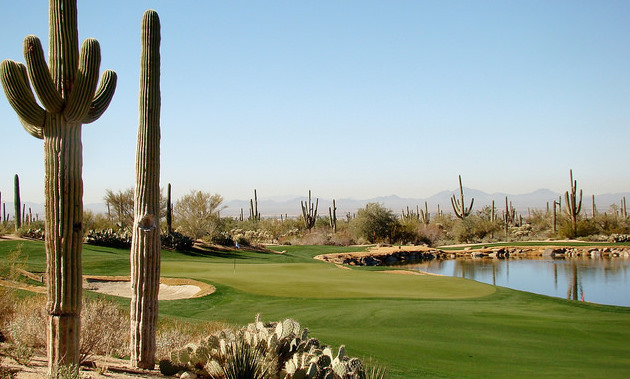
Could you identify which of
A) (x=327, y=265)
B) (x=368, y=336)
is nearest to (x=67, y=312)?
(x=368, y=336)

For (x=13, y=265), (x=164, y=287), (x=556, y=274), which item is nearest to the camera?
(x=13, y=265)

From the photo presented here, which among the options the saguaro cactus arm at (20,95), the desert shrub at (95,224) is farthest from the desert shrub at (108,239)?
the saguaro cactus arm at (20,95)

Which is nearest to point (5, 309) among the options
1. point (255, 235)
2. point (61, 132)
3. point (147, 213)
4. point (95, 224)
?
point (147, 213)

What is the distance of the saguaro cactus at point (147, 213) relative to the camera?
6801mm

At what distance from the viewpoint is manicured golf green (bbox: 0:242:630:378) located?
9227mm

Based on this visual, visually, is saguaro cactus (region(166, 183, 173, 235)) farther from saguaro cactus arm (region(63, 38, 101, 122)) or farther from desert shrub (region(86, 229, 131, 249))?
saguaro cactus arm (region(63, 38, 101, 122))

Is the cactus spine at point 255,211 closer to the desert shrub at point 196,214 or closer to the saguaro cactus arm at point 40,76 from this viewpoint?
the desert shrub at point 196,214

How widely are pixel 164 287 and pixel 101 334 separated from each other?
11.3 m

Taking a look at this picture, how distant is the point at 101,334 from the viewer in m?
7.86

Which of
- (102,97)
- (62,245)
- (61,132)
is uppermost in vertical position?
(102,97)

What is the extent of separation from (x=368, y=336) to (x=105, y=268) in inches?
590

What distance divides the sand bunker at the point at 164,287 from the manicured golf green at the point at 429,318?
67 centimetres

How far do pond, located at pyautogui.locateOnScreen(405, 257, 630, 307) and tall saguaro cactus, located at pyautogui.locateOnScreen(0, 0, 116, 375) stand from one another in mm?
21044

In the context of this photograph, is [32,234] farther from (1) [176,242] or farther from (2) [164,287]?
(2) [164,287]
